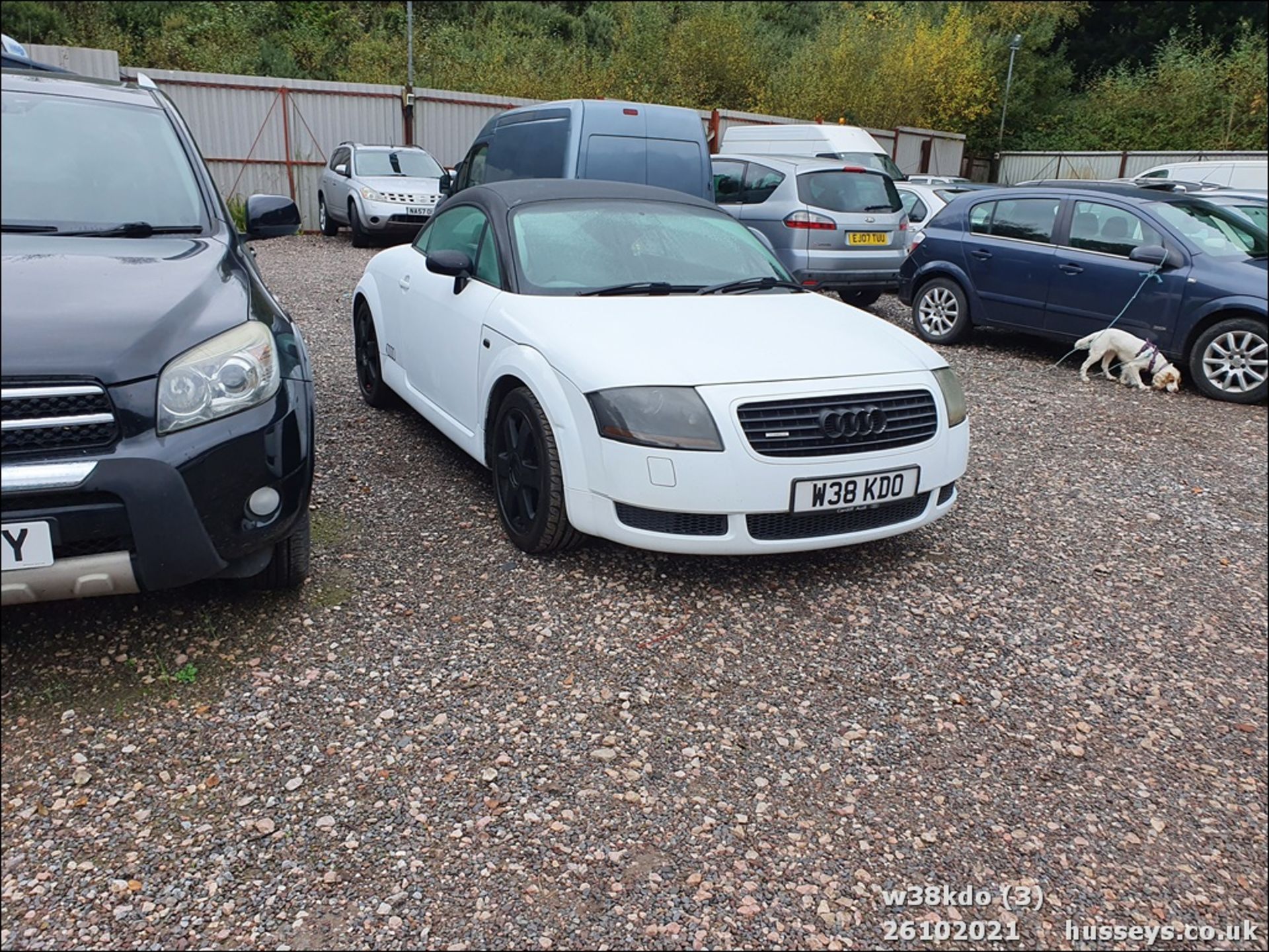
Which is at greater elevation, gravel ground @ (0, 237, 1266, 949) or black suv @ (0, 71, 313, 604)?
black suv @ (0, 71, 313, 604)

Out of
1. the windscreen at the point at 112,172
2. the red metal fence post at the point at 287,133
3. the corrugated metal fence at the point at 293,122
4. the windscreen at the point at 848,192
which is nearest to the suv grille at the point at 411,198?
the corrugated metal fence at the point at 293,122

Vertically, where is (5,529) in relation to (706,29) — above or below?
below

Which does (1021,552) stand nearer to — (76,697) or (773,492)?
(773,492)

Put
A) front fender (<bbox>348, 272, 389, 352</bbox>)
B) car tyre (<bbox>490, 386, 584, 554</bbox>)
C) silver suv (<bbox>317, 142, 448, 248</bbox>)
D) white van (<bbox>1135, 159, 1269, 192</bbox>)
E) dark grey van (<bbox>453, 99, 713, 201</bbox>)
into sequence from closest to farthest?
1. white van (<bbox>1135, 159, 1269, 192</bbox>)
2. car tyre (<bbox>490, 386, 584, 554</bbox>)
3. front fender (<bbox>348, 272, 389, 352</bbox>)
4. dark grey van (<bbox>453, 99, 713, 201</bbox>)
5. silver suv (<bbox>317, 142, 448, 248</bbox>)

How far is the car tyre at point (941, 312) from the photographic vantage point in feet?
27.0

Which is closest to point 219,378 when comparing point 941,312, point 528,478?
point 528,478

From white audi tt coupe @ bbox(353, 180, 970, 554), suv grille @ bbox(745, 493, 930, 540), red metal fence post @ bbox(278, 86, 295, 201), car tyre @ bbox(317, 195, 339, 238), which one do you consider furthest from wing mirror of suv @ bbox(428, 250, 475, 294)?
red metal fence post @ bbox(278, 86, 295, 201)

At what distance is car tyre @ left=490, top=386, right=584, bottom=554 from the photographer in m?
3.61

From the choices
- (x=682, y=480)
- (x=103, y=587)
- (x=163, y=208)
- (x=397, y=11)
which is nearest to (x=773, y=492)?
(x=682, y=480)

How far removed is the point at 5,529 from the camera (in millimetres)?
2283

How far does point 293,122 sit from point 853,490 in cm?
1576

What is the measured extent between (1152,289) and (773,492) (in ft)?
4.34

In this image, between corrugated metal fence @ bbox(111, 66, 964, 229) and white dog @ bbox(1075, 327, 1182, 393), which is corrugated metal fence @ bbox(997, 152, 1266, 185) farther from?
corrugated metal fence @ bbox(111, 66, 964, 229)

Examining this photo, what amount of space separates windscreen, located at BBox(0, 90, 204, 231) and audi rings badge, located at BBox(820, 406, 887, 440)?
2.30 m
